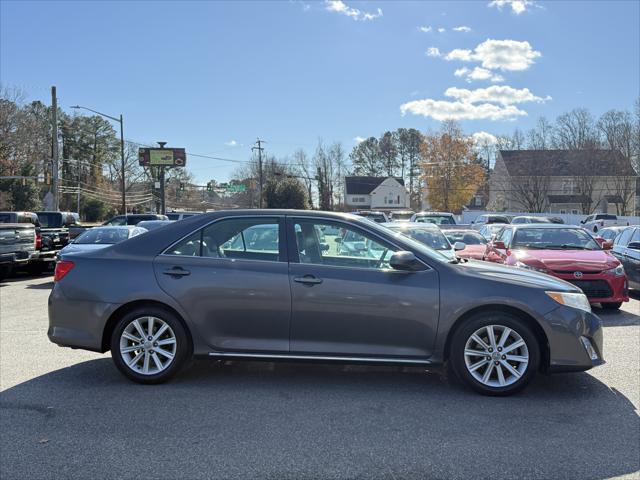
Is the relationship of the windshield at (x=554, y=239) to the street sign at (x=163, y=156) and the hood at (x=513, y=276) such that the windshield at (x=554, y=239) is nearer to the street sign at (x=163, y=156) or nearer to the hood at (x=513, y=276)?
the hood at (x=513, y=276)

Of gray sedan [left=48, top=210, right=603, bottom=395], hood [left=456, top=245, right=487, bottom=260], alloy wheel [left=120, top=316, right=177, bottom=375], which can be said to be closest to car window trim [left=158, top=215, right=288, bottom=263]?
gray sedan [left=48, top=210, right=603, bottom=395]

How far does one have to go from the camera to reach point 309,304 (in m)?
4.48

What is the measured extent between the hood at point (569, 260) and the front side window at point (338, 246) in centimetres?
476

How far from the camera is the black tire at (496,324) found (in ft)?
14.4

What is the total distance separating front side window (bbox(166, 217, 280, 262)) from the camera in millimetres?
4727

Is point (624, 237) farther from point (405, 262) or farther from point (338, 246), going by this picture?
point (338, 246)

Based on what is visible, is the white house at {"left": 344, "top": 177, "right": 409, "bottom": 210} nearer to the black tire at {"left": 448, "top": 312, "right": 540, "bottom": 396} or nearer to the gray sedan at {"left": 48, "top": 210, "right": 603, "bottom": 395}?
the gray sedan at {"left": 48, "top": 210, "right": 603, "bottom": 395}

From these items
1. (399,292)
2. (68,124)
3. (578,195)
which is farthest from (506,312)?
(68,124)

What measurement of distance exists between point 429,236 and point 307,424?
24.5 ft

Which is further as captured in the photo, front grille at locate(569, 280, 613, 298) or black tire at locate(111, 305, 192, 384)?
front grille at locate(569, 280, 613, 298)

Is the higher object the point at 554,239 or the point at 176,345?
the point at 554,239

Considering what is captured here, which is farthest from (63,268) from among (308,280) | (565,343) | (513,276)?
(565,343)

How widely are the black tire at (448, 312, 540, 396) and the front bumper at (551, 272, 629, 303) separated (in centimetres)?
417

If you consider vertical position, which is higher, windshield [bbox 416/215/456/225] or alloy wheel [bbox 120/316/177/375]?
windshield [bbox 416/215/456/225]
